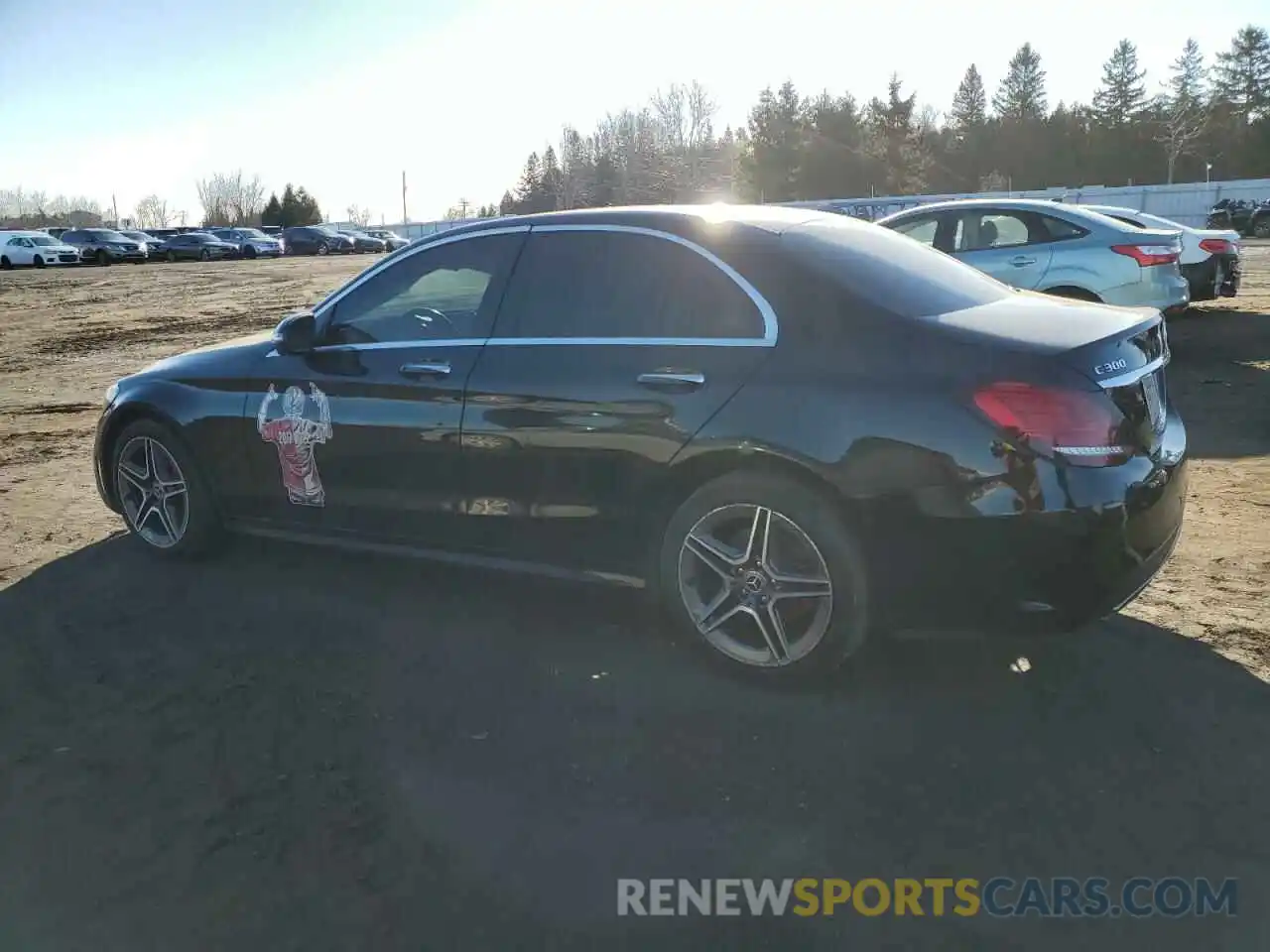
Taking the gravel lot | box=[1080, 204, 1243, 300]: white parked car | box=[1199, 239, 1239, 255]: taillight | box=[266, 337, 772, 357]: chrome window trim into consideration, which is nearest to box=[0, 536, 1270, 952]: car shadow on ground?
the gravel lot

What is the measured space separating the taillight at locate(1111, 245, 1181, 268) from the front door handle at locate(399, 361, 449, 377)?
7787 millimetres

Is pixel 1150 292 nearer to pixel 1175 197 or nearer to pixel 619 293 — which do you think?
pixel 619 293

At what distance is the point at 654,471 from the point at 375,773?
1416 millimetres

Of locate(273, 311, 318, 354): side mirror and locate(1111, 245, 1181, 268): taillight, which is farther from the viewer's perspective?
locate(1111, 245, 1181, 268): taillight

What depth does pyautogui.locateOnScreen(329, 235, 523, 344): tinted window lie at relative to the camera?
4461 millimetres

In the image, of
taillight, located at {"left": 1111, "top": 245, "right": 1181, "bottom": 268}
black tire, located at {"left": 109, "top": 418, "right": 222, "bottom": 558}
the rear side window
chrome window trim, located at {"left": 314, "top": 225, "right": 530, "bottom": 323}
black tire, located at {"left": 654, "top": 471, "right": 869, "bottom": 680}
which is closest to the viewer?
black tire, located at {"left": 654, "top": 471, "right": 869, "bottom": 680}

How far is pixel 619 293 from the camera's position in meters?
4.11

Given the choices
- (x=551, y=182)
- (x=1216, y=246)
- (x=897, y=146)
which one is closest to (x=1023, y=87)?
(x=897, y=146)

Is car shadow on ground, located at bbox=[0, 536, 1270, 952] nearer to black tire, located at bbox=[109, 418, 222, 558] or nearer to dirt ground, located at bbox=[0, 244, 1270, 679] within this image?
dirt ground, located at bbox=[0, 244, 1270, 679]

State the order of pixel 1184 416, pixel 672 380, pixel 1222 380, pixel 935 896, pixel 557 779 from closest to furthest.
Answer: pixel 935 896
pixel 557 779
pixel 672 380
pixel 1184 416
pixel 1222 380

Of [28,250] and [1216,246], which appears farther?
[28,250]

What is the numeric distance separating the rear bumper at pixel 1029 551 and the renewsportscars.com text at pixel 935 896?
913 millimetres

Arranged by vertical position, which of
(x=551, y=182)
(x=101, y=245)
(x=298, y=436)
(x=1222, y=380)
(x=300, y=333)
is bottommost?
(x=1222, y=380)

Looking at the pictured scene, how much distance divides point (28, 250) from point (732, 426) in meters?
48.2
